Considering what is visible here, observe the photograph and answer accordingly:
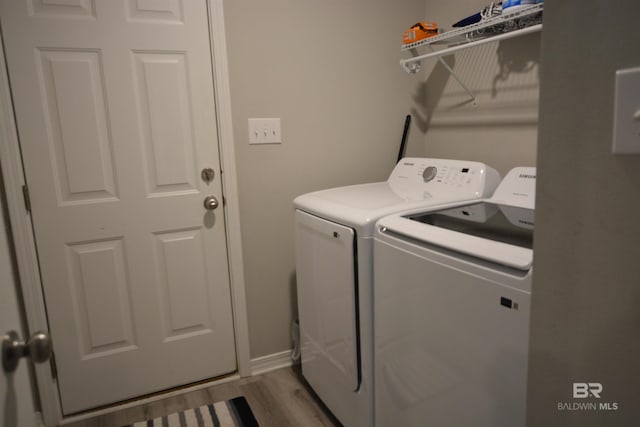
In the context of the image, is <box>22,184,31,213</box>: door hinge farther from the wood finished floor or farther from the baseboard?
the baseboard

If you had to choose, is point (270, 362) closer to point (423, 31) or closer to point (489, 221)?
point (489, 221)

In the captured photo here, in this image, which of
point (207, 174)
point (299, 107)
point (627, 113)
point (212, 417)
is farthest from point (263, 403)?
point (627, 113)

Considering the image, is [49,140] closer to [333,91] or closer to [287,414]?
[333,91]

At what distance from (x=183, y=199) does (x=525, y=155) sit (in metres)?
1.56

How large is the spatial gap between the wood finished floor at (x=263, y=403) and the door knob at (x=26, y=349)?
139cm

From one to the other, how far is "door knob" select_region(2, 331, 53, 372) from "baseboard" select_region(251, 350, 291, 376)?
1650mm

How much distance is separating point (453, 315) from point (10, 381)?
0.96m

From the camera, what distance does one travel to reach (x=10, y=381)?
0.64 m

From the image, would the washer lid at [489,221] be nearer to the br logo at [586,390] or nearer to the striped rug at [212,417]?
the br logo at [586,390]

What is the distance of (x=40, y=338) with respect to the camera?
0.64m

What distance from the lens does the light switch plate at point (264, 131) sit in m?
2.01

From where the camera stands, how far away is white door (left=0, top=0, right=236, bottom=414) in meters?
1.68

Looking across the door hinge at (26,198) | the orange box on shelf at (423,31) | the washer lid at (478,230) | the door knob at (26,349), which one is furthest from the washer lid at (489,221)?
the door hinge at (26,198)

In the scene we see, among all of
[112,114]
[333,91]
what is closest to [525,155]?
[333,91]
